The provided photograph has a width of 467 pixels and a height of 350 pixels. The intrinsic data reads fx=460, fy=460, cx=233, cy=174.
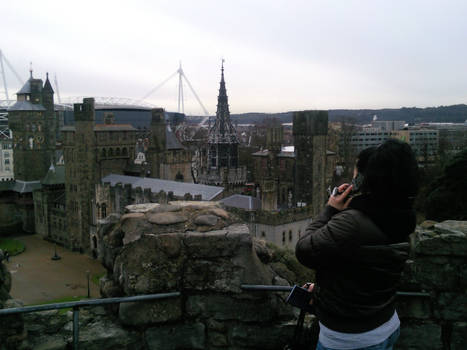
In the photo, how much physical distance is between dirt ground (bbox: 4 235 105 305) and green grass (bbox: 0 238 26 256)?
475 mm

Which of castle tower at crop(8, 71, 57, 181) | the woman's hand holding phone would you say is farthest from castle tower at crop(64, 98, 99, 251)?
the woman's hand holding phone

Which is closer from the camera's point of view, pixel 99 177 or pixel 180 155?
pixel 99 177

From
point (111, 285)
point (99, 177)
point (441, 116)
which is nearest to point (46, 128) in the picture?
point (99, 177)

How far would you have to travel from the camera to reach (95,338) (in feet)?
12.6

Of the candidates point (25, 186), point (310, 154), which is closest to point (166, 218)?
point (310, 154)

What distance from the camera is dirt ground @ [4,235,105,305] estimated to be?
2317cm

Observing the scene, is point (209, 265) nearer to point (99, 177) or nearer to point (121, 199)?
point (121, 199)

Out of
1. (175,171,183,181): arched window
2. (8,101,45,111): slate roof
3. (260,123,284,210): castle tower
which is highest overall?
(8,101,45,111): slate roof

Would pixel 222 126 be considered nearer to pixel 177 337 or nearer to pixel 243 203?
pixel 243 203

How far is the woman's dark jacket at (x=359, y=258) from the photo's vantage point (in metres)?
2.63

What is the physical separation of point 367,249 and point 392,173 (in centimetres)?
46

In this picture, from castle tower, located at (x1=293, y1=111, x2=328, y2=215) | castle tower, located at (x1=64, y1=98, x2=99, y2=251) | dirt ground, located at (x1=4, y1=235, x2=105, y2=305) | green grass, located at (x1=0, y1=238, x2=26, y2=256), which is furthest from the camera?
Answer: castle tower, located at (x1=64, y1=98, x2=99, y2=251)

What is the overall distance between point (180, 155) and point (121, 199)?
40.3ft

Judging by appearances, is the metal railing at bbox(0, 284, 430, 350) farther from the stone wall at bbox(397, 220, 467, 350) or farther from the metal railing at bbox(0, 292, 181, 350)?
the stone wall at bbox(397, 220, 467, 350)
